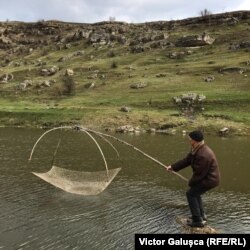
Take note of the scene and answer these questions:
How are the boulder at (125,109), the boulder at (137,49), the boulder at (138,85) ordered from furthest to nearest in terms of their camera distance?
1. the boulder at (137,49)
2. the boulder at (138,85)
3. the boulder at (125,109)

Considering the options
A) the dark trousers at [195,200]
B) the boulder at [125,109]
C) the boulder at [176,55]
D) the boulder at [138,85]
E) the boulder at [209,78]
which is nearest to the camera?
the dark trousers at [195,200]

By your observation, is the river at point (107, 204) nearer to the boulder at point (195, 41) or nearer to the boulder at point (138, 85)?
the boulder at point (138, 85)

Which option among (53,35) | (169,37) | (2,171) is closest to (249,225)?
(2,171)

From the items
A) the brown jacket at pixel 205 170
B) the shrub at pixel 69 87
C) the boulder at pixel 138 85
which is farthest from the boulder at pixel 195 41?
the brown jacket at pixel 205 170

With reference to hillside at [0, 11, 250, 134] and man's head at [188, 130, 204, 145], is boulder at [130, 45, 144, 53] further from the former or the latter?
man's head at [188, 130, 204, 145]

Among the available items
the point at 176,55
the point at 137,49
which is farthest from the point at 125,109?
the point at 137,49

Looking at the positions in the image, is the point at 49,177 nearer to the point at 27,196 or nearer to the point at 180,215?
the point at 27,196

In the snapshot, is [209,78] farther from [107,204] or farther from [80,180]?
[107,204]

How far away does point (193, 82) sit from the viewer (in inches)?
3305

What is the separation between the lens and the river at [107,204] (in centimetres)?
1761

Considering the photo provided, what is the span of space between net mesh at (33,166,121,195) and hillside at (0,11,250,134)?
1268 inches

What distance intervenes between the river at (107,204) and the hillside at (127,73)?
2434 cm

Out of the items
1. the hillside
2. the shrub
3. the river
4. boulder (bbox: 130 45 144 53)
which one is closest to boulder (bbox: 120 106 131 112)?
the hillside

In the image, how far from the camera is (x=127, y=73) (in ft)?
321
